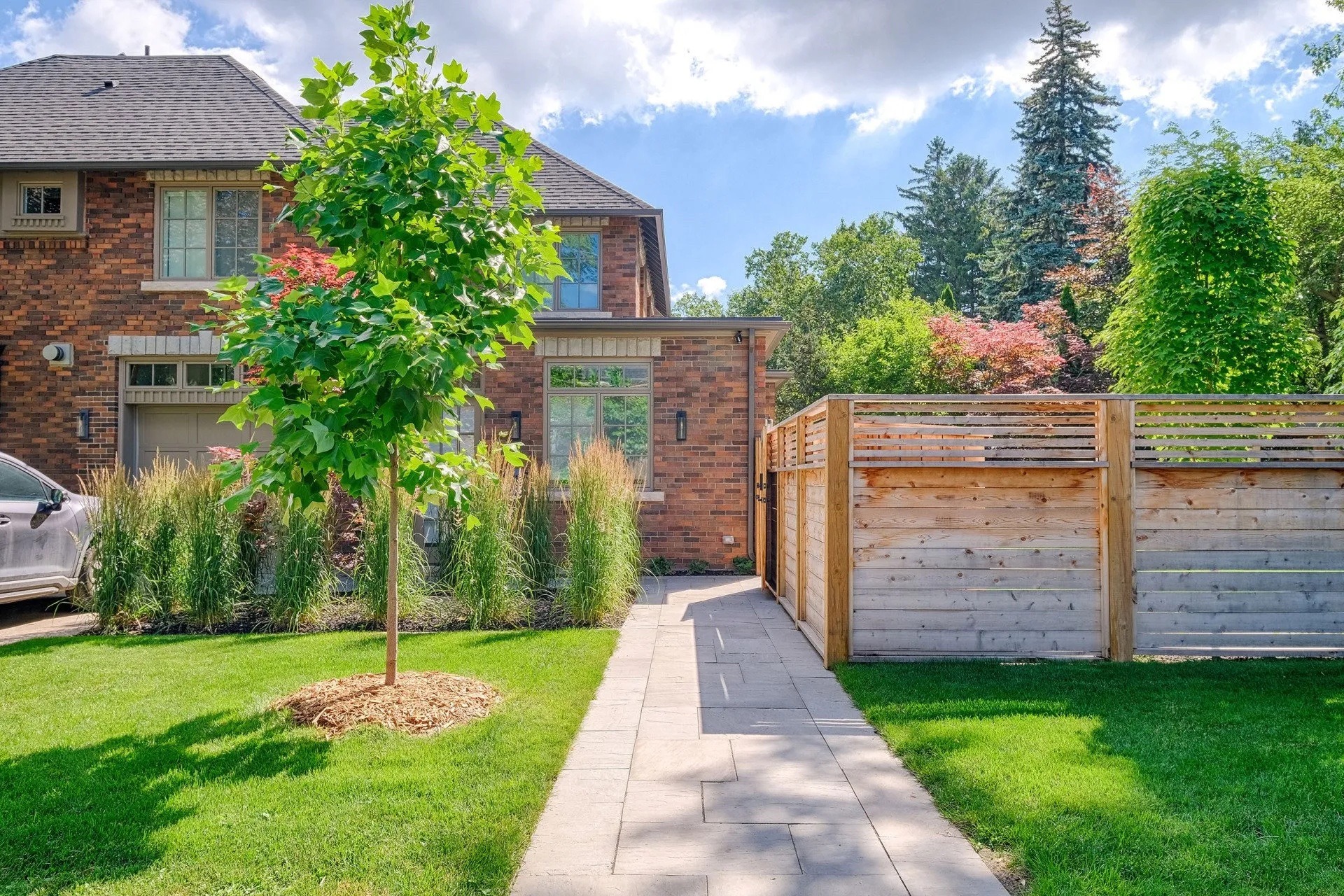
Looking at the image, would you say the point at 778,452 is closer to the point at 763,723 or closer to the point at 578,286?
the point at 763,723

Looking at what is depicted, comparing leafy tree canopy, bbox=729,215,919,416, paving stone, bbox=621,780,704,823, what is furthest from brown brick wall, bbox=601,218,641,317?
leafy tree canopy, bbox=729,215,919,416

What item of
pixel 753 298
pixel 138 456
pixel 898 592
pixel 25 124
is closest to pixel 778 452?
pixel 898 592

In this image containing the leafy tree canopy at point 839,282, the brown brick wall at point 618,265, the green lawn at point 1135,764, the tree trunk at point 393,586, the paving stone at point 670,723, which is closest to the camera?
the green lawn at point 1135,764

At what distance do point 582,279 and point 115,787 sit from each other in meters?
9.36

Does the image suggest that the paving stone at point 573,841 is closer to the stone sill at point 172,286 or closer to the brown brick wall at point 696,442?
the brown brick wall at point 696,442

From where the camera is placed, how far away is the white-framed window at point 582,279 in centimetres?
1171

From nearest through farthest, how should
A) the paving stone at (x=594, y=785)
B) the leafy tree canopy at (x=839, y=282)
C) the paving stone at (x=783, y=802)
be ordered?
1. the paving stone at (x=783, y=802)
2. the paving stone at (x=594, y=785)
3. the leafy tree canopy at (x=839, y=282)

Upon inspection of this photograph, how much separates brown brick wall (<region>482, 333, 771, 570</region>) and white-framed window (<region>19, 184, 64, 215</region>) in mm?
6552

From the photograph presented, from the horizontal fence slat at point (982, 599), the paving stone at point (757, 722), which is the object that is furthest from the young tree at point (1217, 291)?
the paving stone at point (757, 722)

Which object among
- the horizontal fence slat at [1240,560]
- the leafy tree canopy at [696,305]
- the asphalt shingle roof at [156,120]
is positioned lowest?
the horizontal fence slat at [1240,560]

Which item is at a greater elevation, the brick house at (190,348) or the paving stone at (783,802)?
the brick house at (190,348)

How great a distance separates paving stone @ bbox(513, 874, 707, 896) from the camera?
2428mm

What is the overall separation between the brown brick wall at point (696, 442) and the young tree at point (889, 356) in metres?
7.95

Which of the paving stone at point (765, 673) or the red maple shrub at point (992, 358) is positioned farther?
the red maple shrub at point (992, 358)
